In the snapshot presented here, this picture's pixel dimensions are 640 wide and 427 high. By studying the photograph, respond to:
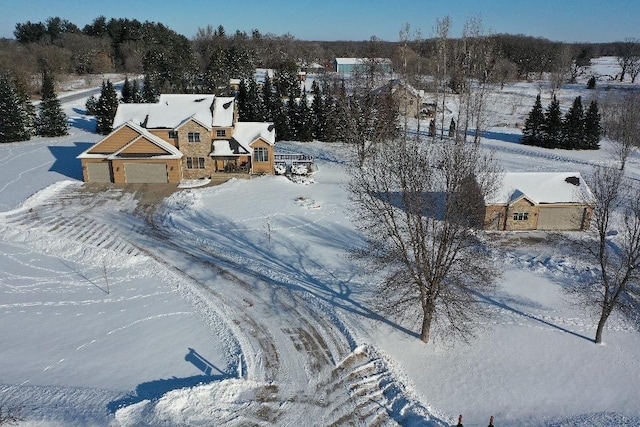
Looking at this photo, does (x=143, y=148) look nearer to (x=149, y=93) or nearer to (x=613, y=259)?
(x=149, y=93)

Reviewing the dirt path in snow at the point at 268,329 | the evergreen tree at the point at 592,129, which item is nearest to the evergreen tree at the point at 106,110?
the dirt path in snow at the point at 268,329

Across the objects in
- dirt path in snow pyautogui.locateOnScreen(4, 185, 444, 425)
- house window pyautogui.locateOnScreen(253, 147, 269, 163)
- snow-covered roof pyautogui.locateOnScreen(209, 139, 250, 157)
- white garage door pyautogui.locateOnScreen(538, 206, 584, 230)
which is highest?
snow-covered roof pyautogui.locateOnScreen(209, 139, 250, 157)

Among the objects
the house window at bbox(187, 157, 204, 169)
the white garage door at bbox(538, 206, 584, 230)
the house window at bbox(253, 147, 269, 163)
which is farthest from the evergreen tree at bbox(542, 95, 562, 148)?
the house window at bbox(187, 157, 204, 169)

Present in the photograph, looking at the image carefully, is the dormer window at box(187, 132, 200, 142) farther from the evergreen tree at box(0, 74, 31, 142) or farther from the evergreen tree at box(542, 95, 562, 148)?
the evergreen tree at box(542, 95, 562, 148)

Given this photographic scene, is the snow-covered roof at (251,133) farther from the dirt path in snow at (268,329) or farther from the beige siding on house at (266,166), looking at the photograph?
the dirt path in snow at (268,329)

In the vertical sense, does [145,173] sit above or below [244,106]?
below

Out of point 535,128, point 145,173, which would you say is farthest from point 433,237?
point 535,128

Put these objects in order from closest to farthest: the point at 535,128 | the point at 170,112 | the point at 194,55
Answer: the point at 170,112, the point at 535,128, the point at 194,55
